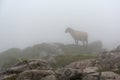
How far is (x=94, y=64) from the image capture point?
1423 inches

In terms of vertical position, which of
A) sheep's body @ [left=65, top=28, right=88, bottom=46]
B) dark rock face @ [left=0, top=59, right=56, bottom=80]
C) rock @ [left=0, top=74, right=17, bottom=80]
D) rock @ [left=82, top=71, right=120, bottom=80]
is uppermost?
sheep's body @ [left=65, top=28, right=88, bottom=46]

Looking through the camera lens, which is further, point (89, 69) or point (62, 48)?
point (62, 48)

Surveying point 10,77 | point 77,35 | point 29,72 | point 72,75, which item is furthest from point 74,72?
point 77,35

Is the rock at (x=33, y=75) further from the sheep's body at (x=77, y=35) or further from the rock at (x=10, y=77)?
the sheep's body at (x=77, y=35)

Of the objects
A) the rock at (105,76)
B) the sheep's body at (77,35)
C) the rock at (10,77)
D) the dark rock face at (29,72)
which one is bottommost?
the rock at (105,76)

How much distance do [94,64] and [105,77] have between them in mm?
8544

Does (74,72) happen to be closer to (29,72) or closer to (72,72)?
(72,72)

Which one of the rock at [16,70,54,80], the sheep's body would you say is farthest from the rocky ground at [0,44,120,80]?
the sheep's body

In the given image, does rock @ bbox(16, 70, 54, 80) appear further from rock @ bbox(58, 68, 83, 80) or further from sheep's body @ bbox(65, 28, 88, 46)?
sheep's body @ bbox(65, 28, 88, 46)

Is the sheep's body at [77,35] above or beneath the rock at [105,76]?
above

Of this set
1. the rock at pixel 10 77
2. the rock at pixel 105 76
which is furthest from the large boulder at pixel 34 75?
the rock at pixel 105 76

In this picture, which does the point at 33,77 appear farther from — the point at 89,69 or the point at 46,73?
the point at 89,69

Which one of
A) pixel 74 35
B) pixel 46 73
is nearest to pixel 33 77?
pixel 46 73

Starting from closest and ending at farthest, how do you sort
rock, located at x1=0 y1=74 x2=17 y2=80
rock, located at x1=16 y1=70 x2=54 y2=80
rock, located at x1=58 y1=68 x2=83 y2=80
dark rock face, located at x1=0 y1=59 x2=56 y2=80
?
1. rock, located at x1=58 y1=68 x2=83 y2=80
2. rock, located at x1=16 y1=70 x2=54 y2=80
3. dark rock face, located at x1=0 y1=59 x2=56 y2=80
4. rock, located at x1=0 y1=74 x2=17 y2=80
